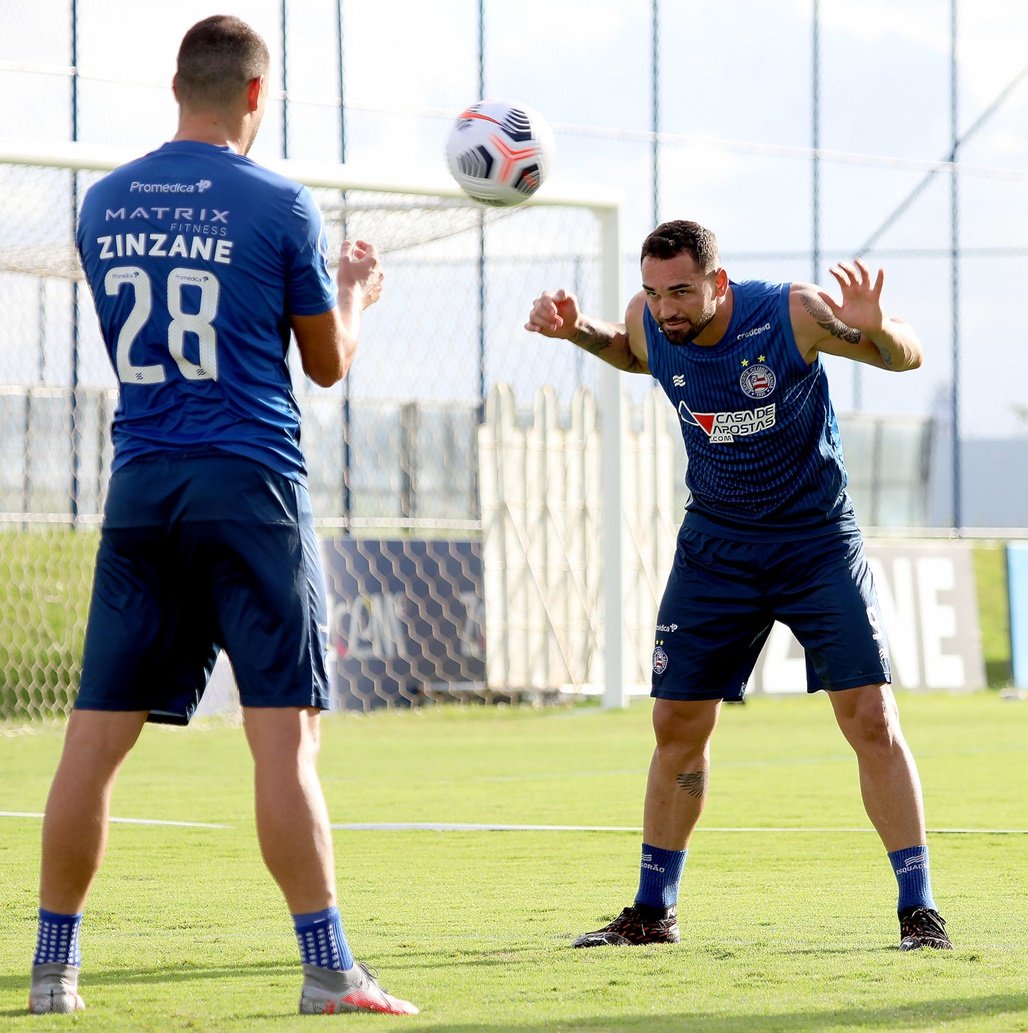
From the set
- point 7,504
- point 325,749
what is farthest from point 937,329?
point 325,749

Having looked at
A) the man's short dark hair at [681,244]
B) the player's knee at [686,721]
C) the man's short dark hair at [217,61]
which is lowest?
the player's knee at [686,721]

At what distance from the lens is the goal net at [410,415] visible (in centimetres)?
1616

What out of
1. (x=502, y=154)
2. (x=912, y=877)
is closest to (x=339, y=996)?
(x=912, y=877)

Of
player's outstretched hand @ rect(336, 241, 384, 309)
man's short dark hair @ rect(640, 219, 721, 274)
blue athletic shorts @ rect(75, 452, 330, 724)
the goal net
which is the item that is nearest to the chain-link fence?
the goal net

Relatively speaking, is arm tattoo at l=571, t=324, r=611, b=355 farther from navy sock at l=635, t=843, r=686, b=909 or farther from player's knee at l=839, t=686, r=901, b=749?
navy sock at l=635, t=843, r=686, b=909

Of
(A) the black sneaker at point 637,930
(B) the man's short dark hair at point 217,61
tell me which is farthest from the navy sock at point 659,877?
(B) the man's short dark hair at point 217,61

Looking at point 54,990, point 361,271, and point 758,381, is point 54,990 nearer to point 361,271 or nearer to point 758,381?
point 361,271

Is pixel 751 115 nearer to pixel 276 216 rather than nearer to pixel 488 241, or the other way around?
pixel 488 241

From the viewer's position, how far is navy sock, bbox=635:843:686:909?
5539 mm

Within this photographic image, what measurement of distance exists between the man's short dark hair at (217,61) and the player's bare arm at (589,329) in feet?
5.11

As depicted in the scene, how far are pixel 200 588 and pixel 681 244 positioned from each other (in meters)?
1.87

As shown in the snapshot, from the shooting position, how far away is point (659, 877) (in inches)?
220

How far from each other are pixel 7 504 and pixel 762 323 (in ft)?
51.9

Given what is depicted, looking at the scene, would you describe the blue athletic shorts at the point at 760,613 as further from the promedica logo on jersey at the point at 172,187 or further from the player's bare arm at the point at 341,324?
the promedica logo on jersey at the point at 172,187
